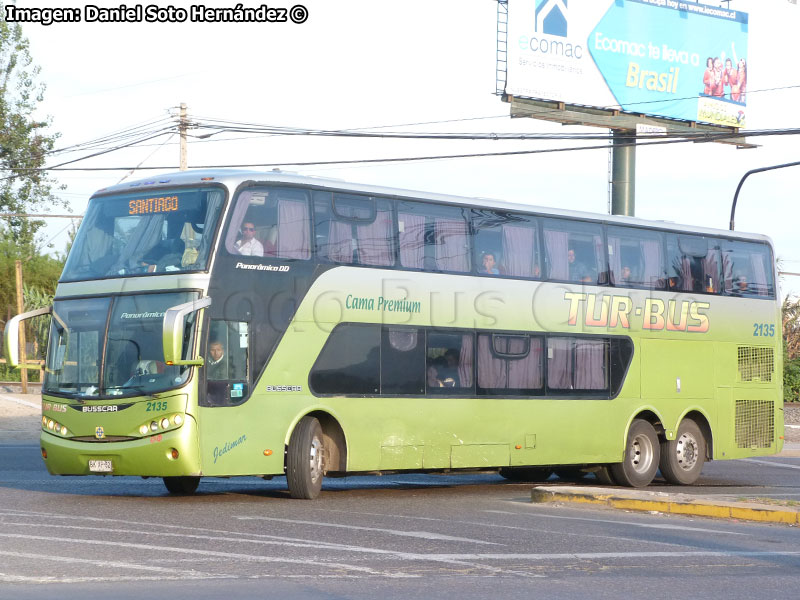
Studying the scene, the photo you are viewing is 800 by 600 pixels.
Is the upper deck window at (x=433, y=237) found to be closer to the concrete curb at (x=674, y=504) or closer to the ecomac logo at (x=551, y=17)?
the concrete curb at (x=674, y=504)

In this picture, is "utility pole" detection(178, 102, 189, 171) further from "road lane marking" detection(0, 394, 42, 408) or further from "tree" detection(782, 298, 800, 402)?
"tree" detection(782, 298, 800, 402)

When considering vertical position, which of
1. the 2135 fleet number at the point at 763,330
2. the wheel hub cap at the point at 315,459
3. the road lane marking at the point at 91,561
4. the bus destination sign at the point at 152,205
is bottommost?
the road lane marking at the point at 91,561

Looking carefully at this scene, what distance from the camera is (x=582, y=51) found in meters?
44.2

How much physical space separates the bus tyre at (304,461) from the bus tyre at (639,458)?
21.1 feet

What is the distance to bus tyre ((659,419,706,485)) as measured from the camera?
21.9m

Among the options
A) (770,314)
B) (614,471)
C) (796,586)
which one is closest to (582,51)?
(770,314)

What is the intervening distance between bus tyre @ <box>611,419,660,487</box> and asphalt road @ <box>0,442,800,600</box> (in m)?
3.95

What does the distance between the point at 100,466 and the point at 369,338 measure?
3979 millimetres

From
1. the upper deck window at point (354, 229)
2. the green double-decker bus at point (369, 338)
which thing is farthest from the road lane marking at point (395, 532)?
the upper deck window at point (354, 229)

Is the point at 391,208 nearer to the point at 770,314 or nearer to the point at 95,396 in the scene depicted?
the point at 95,396

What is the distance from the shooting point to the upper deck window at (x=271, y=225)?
15.9 metres

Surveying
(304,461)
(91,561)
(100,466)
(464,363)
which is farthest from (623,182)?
(91,561)

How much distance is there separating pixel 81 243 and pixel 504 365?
6375 mm

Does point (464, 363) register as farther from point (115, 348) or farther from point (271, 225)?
point (115, 348)
